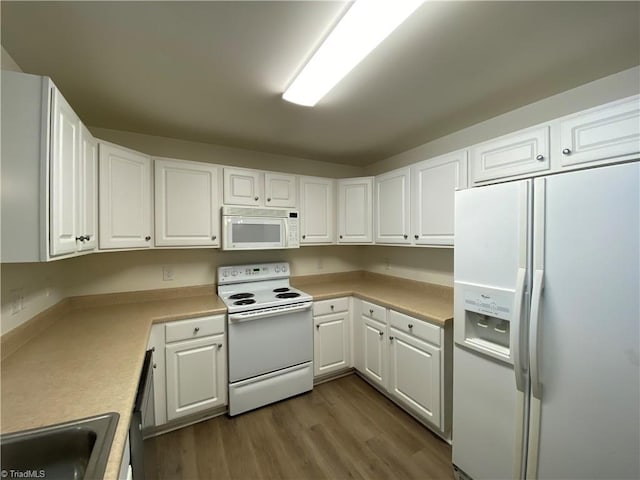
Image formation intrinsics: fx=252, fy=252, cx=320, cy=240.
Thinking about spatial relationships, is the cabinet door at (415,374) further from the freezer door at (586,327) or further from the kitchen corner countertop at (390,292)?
the freezer door at (586,327)

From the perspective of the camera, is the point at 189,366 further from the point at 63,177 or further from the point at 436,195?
the point at 436,195

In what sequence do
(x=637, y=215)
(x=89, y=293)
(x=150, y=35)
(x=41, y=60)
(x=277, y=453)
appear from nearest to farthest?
(x=637, y=215)
(x=150, y=35)
(x=41, y=60)
(x=277, y=453)
(x=89, y=293)

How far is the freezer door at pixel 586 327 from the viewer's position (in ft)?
3.14

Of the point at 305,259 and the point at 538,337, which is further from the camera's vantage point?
the point at 305,259

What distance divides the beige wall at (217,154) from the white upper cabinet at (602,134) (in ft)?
7.26

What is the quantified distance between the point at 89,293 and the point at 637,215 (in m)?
3.27

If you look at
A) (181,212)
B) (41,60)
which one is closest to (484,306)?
(181,212)

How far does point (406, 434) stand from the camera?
185 centimetres

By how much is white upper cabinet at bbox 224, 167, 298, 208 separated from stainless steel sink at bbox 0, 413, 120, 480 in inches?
69.4

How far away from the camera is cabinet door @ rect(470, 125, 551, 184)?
1.43 meters

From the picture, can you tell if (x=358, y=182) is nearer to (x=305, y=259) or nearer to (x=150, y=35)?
(x=305, y=259)

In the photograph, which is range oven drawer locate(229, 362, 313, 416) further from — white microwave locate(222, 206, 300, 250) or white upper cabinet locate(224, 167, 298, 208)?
white upper cabinet locate(224, 167, 298, 208)

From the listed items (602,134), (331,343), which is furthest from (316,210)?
(602,134)

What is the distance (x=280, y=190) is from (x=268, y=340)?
1.41 m
